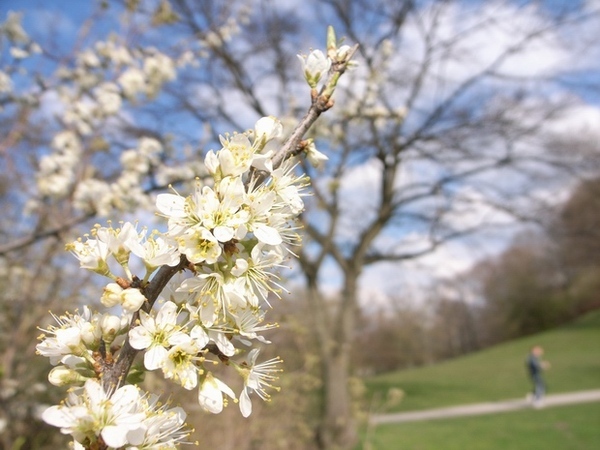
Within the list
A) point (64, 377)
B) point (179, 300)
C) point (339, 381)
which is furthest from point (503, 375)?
point (64, 377)

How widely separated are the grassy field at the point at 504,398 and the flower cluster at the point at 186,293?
5581mm

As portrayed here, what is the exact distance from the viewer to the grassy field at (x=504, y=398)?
889cm

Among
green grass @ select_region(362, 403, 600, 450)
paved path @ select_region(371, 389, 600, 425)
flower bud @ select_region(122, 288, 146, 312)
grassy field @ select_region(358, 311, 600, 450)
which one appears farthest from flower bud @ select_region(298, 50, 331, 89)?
paved path @ select_region(371, 389, 600, 425)

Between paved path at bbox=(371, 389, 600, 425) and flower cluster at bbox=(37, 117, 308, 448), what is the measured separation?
12.8 m

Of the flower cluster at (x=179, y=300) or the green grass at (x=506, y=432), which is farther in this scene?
the green grass at (x=506, y=432)

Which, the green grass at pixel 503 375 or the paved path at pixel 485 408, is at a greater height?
the green grass at pixel 503 375

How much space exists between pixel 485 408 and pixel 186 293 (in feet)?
48.0

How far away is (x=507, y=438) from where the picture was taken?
9.12 metres

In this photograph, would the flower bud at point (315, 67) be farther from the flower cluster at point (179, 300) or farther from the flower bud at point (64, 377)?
the flower bud at point (64, 377)

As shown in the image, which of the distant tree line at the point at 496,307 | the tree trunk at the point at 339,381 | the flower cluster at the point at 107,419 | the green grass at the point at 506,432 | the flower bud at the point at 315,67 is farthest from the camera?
the distant tree line at the point at 496,307

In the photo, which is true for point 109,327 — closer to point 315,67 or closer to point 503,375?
point 315,67

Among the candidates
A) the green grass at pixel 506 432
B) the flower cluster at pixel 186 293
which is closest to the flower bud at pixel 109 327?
the flower cluster at pixel 186 293

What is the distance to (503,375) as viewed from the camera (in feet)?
68.1

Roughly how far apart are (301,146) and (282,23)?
988 centimetres
